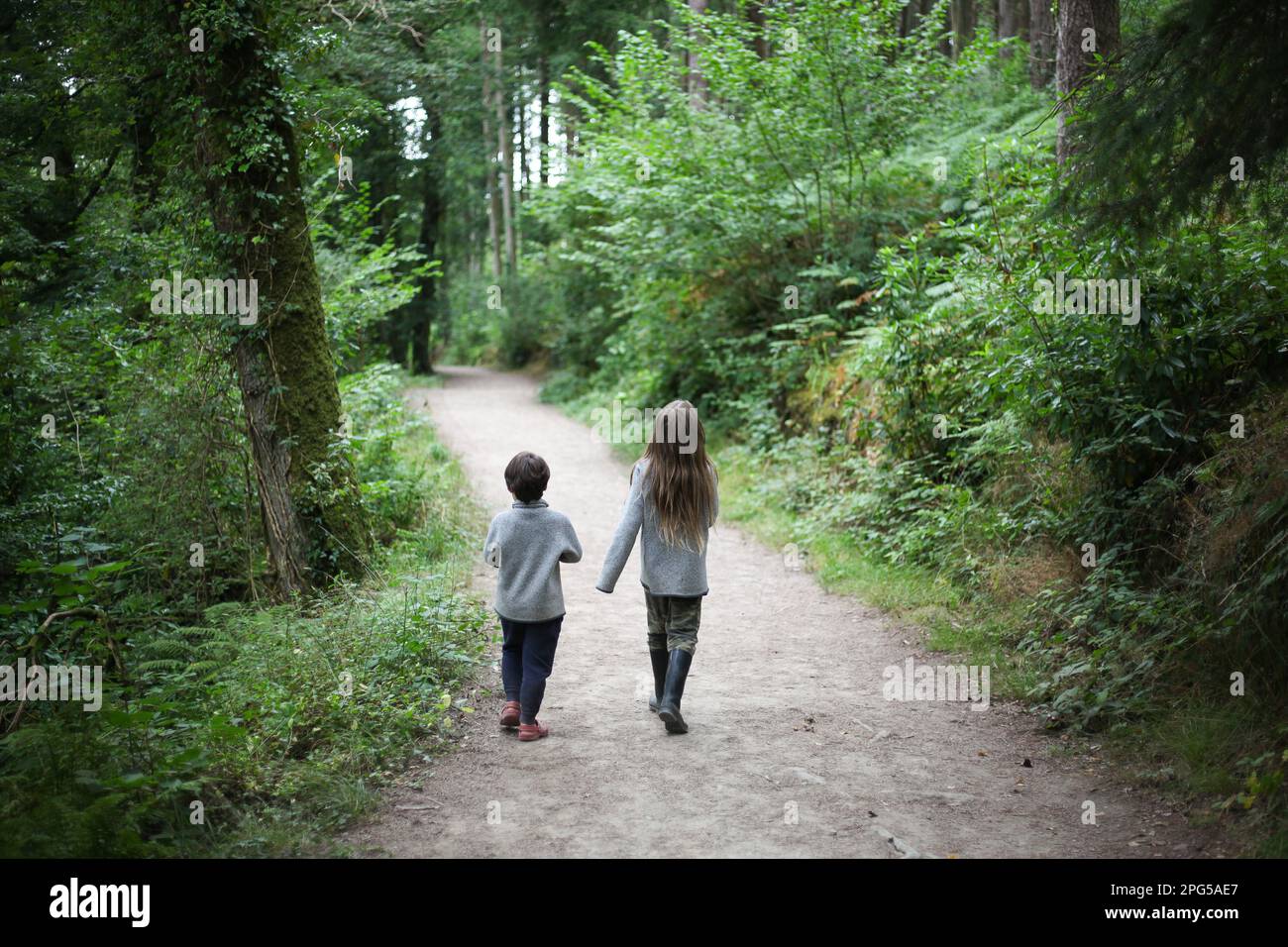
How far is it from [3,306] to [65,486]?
1.72m

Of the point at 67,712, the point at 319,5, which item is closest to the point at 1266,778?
the point at 67,712

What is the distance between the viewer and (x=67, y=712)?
5324 millimetres

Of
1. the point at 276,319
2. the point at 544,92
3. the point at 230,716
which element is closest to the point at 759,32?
the point at 276,319

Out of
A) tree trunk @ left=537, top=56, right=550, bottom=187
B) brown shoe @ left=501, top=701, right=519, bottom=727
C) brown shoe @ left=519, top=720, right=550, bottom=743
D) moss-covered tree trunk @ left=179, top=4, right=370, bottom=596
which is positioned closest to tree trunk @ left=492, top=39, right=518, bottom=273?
tree trunk @ left=537, top=56, right=550, bottom=187

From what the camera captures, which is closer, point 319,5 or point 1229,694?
point 1229,694

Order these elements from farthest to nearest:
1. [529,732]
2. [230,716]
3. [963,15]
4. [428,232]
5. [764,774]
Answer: [428,232] → [963,15] → [529,732] → [230,716] → [764,774]

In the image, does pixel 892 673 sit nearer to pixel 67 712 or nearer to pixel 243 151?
pixel 67 712

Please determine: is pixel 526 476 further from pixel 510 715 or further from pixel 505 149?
pixel 505 149

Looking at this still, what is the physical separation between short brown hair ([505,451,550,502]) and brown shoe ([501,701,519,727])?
132 cm

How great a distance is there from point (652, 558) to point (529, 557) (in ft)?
2.55

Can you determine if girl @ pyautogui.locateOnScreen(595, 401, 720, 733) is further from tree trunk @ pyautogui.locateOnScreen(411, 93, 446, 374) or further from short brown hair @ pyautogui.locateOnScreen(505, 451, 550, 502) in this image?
tree trunk @ pyautogui.locateOnScreen(411, 93, 446, 374)

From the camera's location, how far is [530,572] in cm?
575

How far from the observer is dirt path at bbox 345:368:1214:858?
4.39 metres
